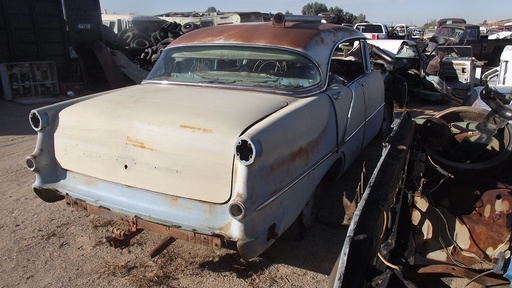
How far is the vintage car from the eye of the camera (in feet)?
8.23

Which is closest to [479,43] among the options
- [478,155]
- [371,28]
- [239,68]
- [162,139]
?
[371,28]

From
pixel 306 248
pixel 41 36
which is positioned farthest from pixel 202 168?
pixel 41 36

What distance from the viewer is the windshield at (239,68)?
3.60m

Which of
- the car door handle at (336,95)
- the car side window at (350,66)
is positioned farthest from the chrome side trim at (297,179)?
the car side window at (350,66)

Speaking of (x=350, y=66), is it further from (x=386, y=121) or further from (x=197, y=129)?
(x=197, y=129)

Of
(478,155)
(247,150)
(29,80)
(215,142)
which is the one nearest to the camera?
(247,150)

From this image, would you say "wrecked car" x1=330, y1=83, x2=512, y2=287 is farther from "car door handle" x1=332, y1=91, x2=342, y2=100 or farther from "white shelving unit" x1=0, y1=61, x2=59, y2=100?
"white shelving unit" x1=0, y1=61, x2=59, y2=100

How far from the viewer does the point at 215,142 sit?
250 cm

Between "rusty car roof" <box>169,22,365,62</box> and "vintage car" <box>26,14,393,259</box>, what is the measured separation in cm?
2

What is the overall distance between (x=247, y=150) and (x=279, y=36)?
175 centimetres

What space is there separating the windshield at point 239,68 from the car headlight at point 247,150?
3.91 feet

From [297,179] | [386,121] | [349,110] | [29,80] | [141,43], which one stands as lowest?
[386,121]

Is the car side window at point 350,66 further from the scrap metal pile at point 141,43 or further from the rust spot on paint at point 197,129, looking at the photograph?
the scrap metal pile at point 141,43

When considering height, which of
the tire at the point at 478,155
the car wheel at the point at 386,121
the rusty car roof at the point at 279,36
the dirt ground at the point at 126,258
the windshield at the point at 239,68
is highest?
the rusty car roof at the point at 279,36
